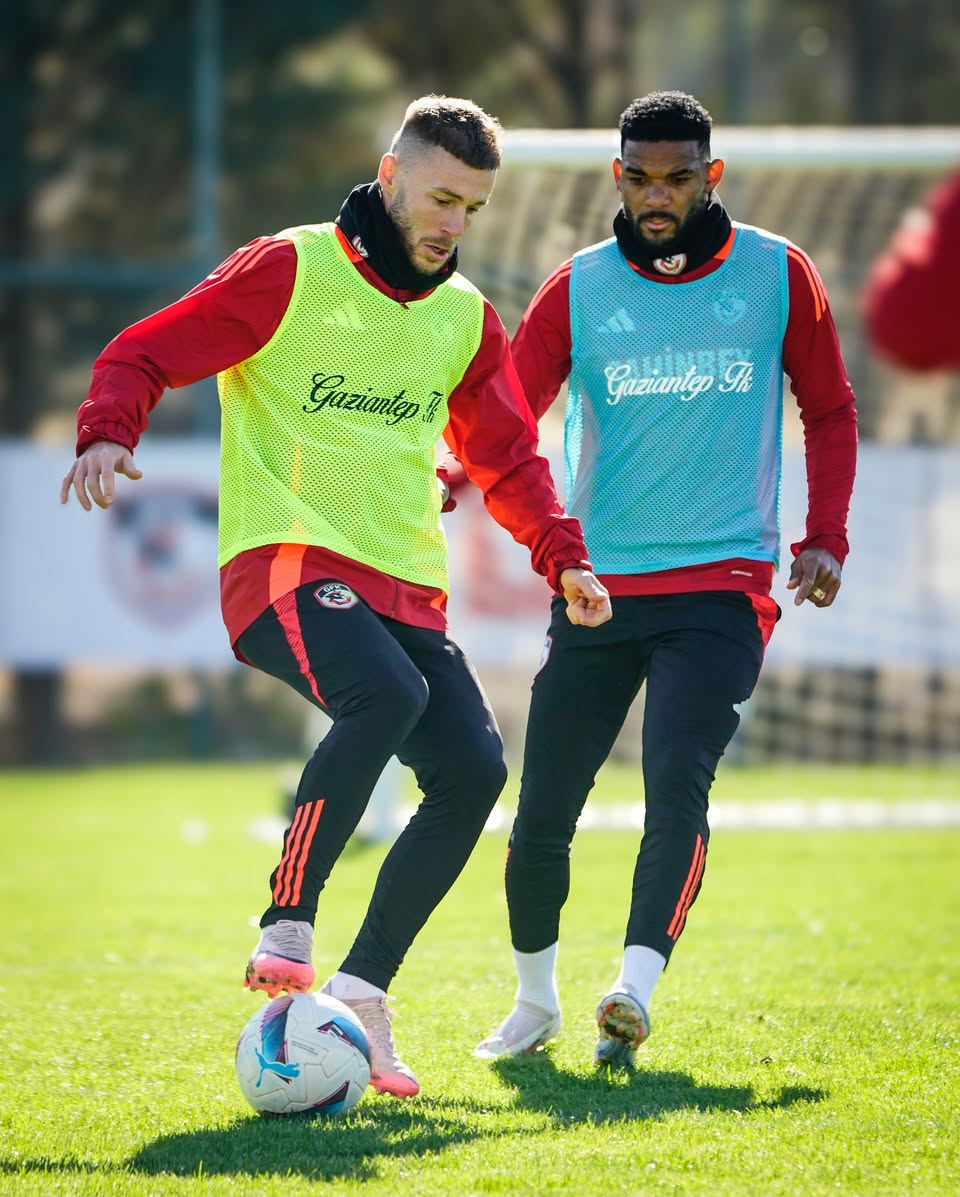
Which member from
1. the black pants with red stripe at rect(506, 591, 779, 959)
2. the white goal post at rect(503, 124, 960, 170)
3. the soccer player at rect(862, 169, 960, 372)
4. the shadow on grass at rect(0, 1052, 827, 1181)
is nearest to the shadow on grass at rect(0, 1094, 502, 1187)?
the shadow on grass at rect(0, 1052, 827, 1181)

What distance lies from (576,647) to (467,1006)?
122cm

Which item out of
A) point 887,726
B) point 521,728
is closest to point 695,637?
point 887,726

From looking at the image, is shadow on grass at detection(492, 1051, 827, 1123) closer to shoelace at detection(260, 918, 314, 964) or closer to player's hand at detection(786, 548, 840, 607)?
shoelace at detection(260, 918, 314, 964)

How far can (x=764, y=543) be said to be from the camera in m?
4.77

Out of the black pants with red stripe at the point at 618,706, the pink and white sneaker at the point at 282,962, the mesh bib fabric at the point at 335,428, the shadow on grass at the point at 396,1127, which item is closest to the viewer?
the shadow on grass at the point at 396,1127

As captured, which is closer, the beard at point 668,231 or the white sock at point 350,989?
the white sock at point 350,989

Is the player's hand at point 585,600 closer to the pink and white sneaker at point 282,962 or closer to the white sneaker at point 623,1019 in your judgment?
the white sneaker at point 623,1019

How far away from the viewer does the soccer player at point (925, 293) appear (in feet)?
10.9

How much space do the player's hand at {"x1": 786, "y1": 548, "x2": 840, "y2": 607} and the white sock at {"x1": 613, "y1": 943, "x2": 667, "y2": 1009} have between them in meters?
1.04

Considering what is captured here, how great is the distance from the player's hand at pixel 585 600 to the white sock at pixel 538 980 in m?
0.90

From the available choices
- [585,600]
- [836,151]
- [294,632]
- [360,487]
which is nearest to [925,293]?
[585,600]

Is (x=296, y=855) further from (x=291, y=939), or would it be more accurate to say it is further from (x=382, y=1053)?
(x=382, y=1053)

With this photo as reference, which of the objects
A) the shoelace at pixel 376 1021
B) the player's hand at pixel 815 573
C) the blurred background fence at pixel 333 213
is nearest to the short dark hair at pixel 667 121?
the player's hand at pixel 815 573

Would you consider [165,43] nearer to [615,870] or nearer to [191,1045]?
[615,870]
